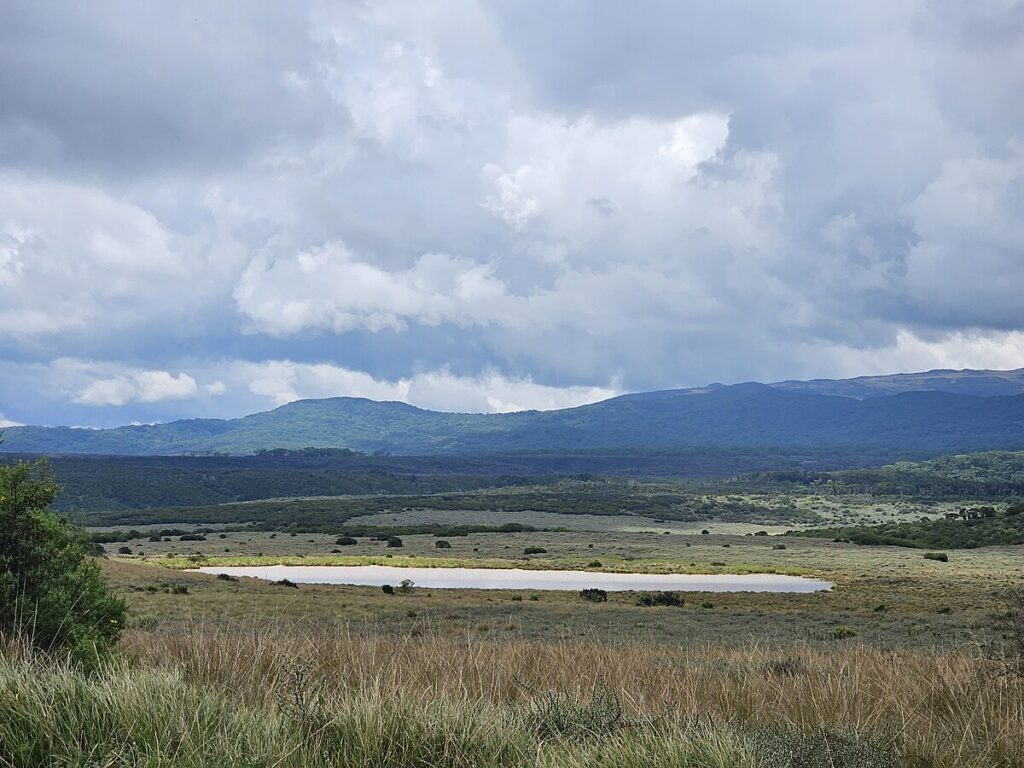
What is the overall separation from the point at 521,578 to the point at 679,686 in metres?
55.9

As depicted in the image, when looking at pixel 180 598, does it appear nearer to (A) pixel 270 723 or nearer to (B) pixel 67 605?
(B) pixel 67 605

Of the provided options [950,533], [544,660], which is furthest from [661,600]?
[950,533]

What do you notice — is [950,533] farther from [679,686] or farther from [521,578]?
[679,686]

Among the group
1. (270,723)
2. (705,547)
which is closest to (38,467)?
(270,723)

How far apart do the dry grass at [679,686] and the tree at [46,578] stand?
2.13ft

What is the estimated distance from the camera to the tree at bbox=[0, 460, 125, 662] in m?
9.05

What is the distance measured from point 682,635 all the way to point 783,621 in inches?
318

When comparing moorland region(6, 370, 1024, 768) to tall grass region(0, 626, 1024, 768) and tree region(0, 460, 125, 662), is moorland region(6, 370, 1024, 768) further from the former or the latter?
tree region(0, 460, 125, 662)

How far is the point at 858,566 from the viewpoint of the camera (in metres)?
69.2

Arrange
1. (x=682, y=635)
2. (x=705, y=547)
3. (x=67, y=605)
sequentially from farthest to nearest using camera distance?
1. (x=705, y=547)
2. (x=682, y=635)
3. (x=67, y=605)

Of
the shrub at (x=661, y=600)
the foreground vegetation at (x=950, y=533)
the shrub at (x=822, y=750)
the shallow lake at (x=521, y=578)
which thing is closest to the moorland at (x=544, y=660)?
the shrub at (x=822, y=750)

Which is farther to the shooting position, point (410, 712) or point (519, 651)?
point (519, 651)

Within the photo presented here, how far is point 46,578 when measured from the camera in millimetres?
9492

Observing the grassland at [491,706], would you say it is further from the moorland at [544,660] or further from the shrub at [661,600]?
the shrub at [661,600]
